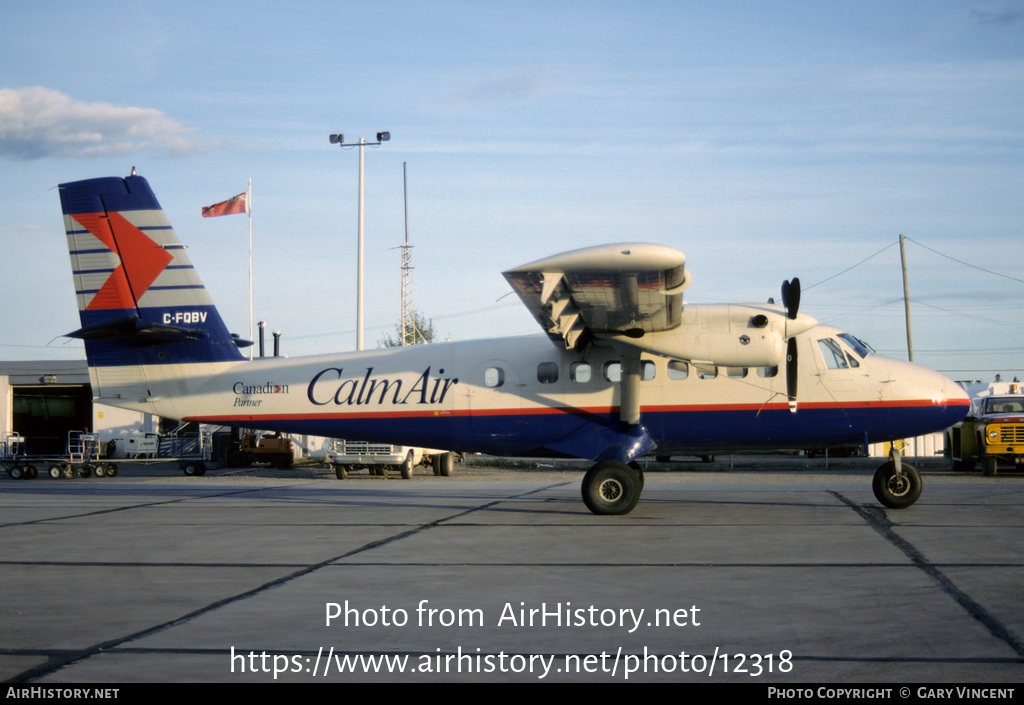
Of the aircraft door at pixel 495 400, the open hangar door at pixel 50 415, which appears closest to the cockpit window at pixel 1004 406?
the aircraft door at pixel 495 400

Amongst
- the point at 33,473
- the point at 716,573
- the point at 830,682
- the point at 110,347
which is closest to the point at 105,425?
the point at 33,473

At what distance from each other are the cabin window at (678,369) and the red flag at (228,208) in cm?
2900

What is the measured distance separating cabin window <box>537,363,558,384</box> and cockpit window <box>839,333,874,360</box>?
4796 mm

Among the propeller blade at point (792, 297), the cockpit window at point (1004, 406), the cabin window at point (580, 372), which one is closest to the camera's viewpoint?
the propeller blade at point (792, 297)

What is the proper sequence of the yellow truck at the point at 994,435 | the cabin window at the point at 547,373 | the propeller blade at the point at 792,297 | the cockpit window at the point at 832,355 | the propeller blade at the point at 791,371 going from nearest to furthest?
the propeller blade at the point at 792,297 → the propeller blade at the point at 791,371 → the cockpit window at the point at 832,355 → the cabin window at the point at 547,373 → the yellow truck at the point at 994,435

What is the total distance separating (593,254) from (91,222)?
10095 mm

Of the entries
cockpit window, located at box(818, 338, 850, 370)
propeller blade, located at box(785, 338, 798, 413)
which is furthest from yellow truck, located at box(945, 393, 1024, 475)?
propeller blade, located at box(785, 338, 798, 413)

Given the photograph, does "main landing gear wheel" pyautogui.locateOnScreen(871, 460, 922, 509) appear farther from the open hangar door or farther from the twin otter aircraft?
the open hangar door

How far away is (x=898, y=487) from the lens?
1493cm

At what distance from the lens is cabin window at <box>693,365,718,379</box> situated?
1500cm

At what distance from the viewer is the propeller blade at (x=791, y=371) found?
1473 centimetres

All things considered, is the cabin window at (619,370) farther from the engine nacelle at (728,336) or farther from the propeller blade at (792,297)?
the propeller blade at (792,297)

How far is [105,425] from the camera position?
38188mm
